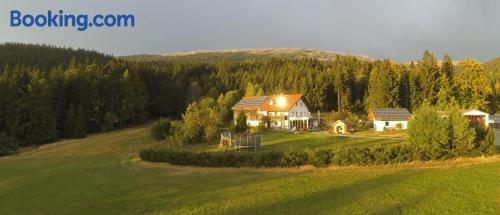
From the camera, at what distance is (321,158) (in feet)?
93.2

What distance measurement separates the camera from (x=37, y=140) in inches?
2386

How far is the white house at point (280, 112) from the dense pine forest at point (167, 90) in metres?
17.1

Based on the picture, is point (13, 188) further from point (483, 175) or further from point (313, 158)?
point (483, 175)

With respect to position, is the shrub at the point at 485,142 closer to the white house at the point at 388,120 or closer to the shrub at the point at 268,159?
the shrub at the point at 268,159

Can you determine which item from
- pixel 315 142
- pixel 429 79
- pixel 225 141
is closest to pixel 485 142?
pixel 315 142

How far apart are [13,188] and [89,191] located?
7268 millimetres

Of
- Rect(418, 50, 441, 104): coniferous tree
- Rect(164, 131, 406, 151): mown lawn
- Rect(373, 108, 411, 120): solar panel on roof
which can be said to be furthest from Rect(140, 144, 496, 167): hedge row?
Rect(418, 50, 441, 104): coniferous tree

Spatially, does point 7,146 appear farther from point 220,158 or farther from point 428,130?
point 428,130

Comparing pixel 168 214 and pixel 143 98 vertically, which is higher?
pixel 143 98

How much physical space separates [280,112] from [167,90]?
123ft

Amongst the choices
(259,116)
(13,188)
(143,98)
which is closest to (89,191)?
(13,188)

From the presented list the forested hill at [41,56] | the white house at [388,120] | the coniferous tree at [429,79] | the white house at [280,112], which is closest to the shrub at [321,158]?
the white house at [388,120]

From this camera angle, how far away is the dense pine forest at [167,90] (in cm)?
6191

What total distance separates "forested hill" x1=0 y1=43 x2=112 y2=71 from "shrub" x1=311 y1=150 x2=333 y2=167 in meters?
93.8
